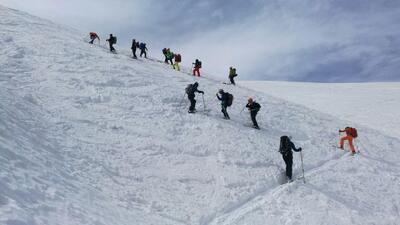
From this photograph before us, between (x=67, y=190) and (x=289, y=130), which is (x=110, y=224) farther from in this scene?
(x=289, y=130)

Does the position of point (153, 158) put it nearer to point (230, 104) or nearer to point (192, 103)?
point (192, 103)

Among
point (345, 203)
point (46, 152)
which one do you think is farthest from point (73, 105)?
point (345, 203)

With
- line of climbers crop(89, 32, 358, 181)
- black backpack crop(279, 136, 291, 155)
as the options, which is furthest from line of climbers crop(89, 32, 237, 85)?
black backpack crop(279, 136, 291, 155)

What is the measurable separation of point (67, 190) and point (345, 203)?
9.17m

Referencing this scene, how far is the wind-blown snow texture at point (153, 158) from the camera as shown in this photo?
512 inches

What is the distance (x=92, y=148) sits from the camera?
16.6 metres

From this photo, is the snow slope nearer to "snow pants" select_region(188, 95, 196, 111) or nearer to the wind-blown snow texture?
the wind-blown snow texture

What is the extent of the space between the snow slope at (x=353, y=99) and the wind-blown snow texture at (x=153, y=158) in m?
7.05

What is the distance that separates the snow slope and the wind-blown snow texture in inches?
278

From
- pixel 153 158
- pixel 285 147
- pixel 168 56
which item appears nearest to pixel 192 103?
pixel 153 158

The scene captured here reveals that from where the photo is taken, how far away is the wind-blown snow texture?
1301 centimetres

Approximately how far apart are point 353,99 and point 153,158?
28.4m

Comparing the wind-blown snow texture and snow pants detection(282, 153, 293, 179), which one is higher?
snow pants detection(282, 153, 293, 179)

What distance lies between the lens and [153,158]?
1698 centimetres
